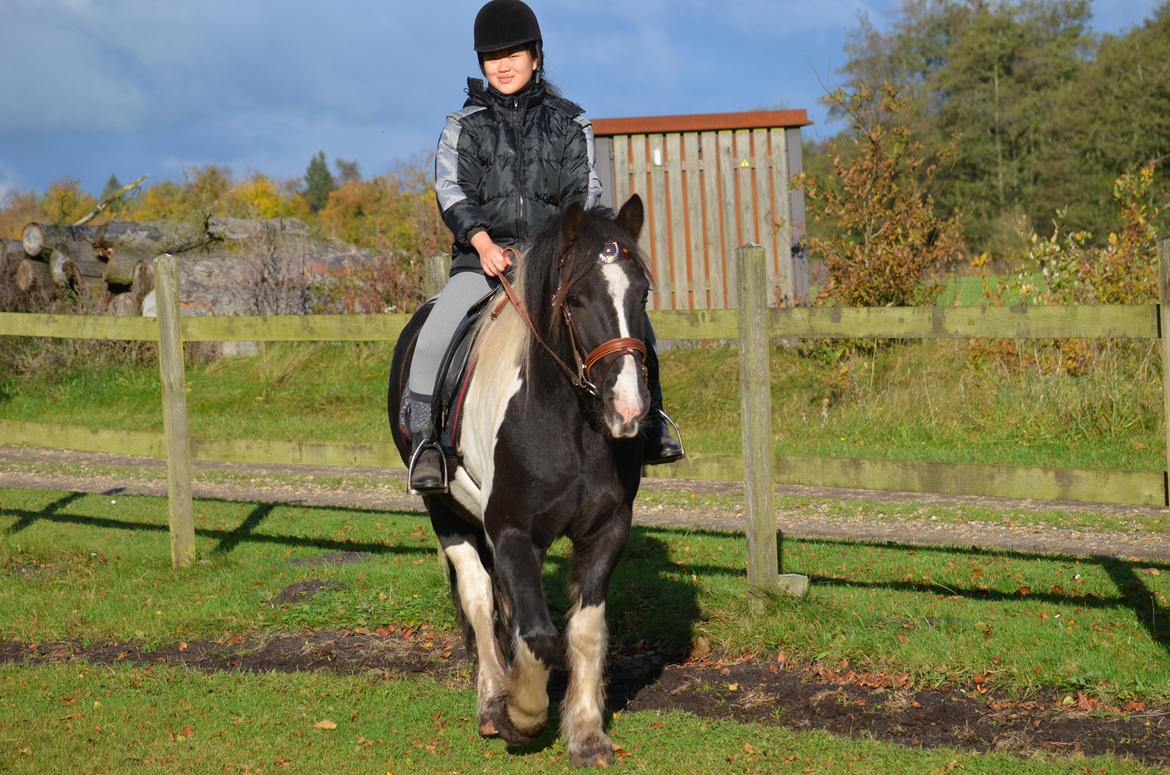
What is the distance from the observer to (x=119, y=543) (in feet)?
32.1

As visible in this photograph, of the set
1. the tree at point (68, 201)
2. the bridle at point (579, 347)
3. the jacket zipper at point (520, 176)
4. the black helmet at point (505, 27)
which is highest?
the tree at point (68, 201)

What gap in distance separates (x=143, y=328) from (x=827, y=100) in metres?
10.1

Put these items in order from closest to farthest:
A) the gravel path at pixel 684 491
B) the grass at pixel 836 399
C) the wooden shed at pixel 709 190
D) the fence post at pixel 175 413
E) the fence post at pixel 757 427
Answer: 1. the fence post at pixel 757 427
2. the fence post at pixel 175 413
3. the gravel path at pixel 684 491
4. the grass at pixel 836 399
5. the wooden shed at pixel 709 190

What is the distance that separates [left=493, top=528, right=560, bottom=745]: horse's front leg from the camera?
4.80 meters

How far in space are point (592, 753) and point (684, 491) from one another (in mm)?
6838

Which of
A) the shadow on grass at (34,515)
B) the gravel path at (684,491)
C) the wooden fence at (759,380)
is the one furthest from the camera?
the shadow on grass at (34,515)

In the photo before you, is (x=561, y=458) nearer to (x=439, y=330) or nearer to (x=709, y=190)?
(x=439, y=330)

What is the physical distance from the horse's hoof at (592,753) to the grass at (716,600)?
170 centimetres

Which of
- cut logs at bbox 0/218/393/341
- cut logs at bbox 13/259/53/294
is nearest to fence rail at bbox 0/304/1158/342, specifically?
cut logs at bbox 0/218/393/341

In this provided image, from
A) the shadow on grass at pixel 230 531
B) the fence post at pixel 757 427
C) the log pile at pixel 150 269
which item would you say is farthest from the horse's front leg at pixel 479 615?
the log pile at pixel 150 269

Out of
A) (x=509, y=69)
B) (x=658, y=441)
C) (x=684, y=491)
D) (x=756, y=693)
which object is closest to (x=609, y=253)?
(x=658, y=441)

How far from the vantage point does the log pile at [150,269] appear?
20.1 meters

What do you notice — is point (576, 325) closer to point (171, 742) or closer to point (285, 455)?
point (171, 742)

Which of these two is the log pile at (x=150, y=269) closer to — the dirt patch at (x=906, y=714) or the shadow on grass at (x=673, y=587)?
the shadow on grass at (x=673, y=587)
